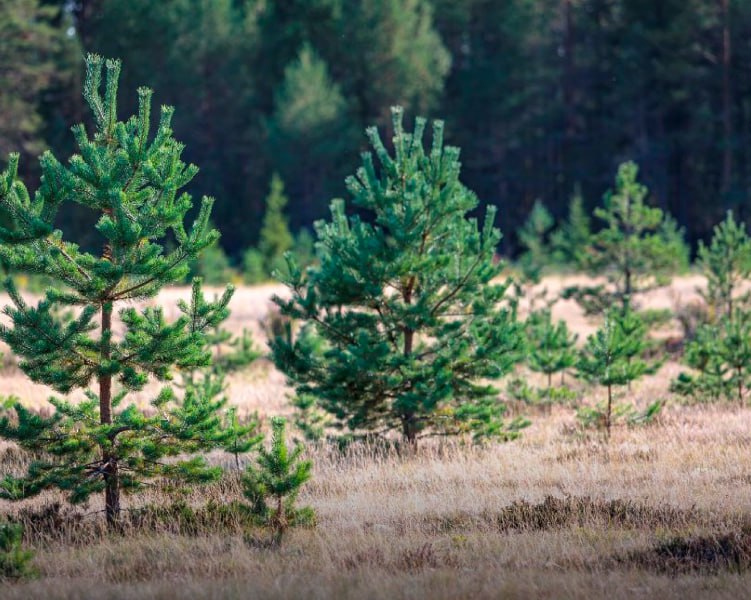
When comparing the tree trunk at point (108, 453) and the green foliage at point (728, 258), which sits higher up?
the green foliage at point (728, 258)

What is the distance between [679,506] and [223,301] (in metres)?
4.64

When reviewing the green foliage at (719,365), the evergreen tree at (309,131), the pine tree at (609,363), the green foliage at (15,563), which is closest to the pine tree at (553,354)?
the green foliage at (719,365)

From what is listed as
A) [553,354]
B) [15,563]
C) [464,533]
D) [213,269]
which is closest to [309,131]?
[213,269]

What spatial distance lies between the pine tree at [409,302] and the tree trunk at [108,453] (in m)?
2.72

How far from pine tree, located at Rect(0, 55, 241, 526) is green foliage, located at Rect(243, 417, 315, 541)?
2.16 ft

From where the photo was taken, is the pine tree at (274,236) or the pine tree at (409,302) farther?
the pine tree at (274,236)

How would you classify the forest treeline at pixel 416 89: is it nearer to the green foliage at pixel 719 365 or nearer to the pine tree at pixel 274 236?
the pine tree at pixel 274 236

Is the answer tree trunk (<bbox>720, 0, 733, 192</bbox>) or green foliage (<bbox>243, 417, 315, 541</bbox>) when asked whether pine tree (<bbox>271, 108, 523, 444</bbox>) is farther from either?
tree trunk (<bbox>720, 0, 733, 192</bbox>)

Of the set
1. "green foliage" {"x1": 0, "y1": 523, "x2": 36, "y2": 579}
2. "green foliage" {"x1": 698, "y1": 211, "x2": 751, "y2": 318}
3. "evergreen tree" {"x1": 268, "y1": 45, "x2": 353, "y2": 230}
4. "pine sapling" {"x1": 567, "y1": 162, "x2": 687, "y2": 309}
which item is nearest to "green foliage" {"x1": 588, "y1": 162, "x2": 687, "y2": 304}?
"pine sapling" {"x1": 567, "y1": 162, "x2": 687, "y2": 309}

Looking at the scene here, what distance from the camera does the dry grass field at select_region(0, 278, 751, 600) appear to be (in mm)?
6676

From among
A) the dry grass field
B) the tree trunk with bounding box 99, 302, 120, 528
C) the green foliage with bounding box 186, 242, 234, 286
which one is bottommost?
the dry grass field

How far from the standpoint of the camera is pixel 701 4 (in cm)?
4141

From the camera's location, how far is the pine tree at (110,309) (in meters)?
8.23

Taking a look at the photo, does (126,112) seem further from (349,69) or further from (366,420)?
(366,420)
